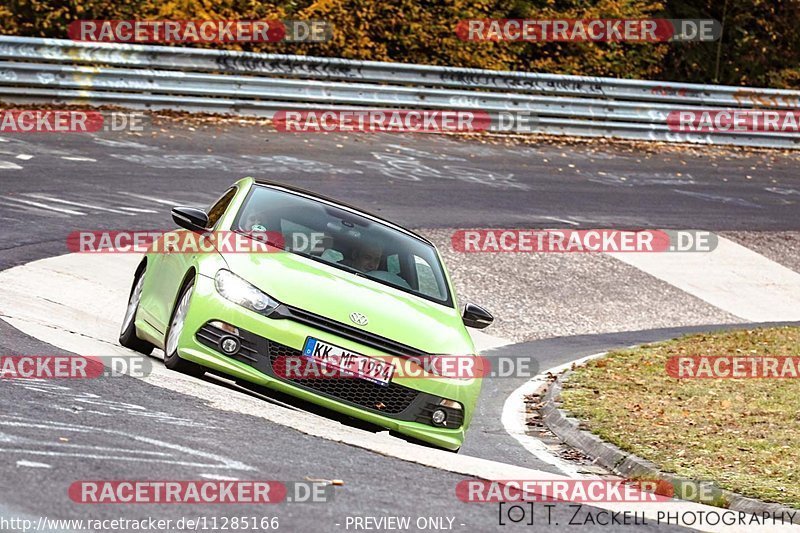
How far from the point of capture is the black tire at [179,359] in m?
8.87

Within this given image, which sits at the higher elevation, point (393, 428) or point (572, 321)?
point (393, 428)

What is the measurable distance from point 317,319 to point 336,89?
1682 centimetres

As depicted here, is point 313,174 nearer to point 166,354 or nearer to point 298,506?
point 166,354

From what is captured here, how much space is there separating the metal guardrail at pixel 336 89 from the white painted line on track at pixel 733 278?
7.39 m

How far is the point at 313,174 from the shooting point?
2048cm

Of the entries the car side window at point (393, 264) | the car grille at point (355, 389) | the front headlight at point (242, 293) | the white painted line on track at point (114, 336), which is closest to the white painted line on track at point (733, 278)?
the white painted line on track at point (114, 336)

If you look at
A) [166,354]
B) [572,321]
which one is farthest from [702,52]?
[166,354]

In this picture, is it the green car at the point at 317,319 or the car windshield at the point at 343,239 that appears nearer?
the green car at the point at 317,319

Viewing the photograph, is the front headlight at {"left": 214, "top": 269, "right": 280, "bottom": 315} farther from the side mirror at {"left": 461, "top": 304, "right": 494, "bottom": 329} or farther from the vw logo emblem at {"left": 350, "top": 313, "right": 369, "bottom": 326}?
the side mirror at {"left": 461, "top": 304, "right": 494, "bottom": 329}

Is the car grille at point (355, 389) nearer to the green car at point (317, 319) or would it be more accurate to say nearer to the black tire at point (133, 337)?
the green car at point (317, 319)

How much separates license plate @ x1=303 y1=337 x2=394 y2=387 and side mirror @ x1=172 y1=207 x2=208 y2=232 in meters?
1.77

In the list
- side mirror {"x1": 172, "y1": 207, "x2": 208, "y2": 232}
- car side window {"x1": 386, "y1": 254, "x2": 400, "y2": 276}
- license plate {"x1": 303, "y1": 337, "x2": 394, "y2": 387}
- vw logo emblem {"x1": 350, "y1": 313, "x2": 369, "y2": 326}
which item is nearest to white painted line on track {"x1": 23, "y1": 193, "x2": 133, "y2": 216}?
side mirror {"x1": 172, "y1": 207, "x2": 208, "y2": 232}

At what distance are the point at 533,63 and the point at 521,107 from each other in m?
3.60

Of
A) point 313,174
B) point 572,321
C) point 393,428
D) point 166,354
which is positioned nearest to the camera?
point 393,428
